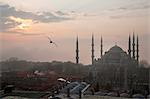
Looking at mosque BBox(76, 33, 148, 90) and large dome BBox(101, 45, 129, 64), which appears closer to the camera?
mosque BBox(76, 33, 148, 90)

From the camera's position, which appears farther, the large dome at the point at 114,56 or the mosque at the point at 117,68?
the large dome at the point at 114,56

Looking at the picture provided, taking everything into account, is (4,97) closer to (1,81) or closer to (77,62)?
(1,81)

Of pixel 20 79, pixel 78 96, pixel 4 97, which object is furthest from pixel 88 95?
pixel 4 97

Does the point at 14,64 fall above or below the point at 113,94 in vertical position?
above

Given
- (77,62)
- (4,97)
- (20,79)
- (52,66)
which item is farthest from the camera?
(77,62)

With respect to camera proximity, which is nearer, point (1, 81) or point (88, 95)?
point (1, 81)

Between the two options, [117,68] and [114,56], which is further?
[114,56]

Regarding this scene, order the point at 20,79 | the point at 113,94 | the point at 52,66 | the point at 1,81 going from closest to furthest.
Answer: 1. the point at 1,81
2. the point at 20,79
3. the point at 113,94
4. the point at 52,66
